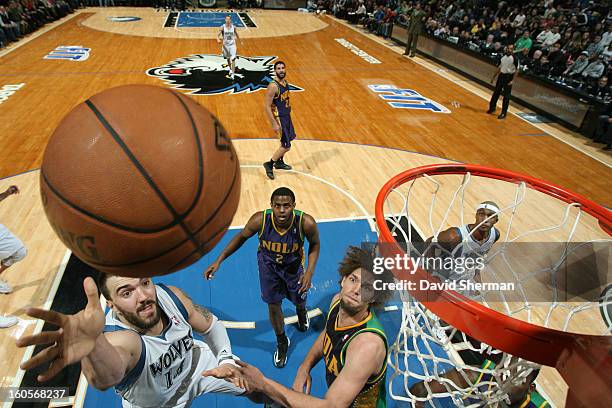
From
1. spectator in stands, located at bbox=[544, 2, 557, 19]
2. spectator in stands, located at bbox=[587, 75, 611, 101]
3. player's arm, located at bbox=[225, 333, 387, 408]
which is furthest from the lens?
spectator in stands, located at bbox=[544, 2, 557, 19]

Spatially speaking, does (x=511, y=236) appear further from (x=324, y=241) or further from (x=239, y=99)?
(x=239, y=99)

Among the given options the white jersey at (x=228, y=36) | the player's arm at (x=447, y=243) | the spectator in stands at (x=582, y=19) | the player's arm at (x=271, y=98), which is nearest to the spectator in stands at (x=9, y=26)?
the white jersey at (x=228, y=36)

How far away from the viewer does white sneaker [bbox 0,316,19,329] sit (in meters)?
3.43

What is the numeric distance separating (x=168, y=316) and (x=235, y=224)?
2.73 m

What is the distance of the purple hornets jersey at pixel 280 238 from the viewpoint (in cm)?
305

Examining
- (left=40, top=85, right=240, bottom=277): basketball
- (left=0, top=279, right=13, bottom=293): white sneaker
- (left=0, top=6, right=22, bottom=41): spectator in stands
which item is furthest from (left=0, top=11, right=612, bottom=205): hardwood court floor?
(left=40, top=85, right=240, bottom=277): basketball

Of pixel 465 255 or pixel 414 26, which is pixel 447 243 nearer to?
pixel 465 255

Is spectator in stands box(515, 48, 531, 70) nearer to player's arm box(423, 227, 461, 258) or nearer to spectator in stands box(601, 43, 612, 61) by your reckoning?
spectator in stands box(601, 43, 612, 61)

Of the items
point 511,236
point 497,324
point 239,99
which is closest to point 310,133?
point 239,99

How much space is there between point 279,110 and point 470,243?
3349mm

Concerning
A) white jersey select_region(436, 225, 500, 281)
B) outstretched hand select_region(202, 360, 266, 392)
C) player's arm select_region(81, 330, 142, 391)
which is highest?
player's arm select_region(81, 330, 142, 391)

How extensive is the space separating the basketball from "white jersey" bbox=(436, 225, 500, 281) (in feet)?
7.22

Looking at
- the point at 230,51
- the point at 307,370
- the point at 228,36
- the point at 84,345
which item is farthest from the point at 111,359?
the point at 228,36

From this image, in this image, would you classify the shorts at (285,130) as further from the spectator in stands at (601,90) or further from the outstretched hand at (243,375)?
the spectator in stands at (601,90)
